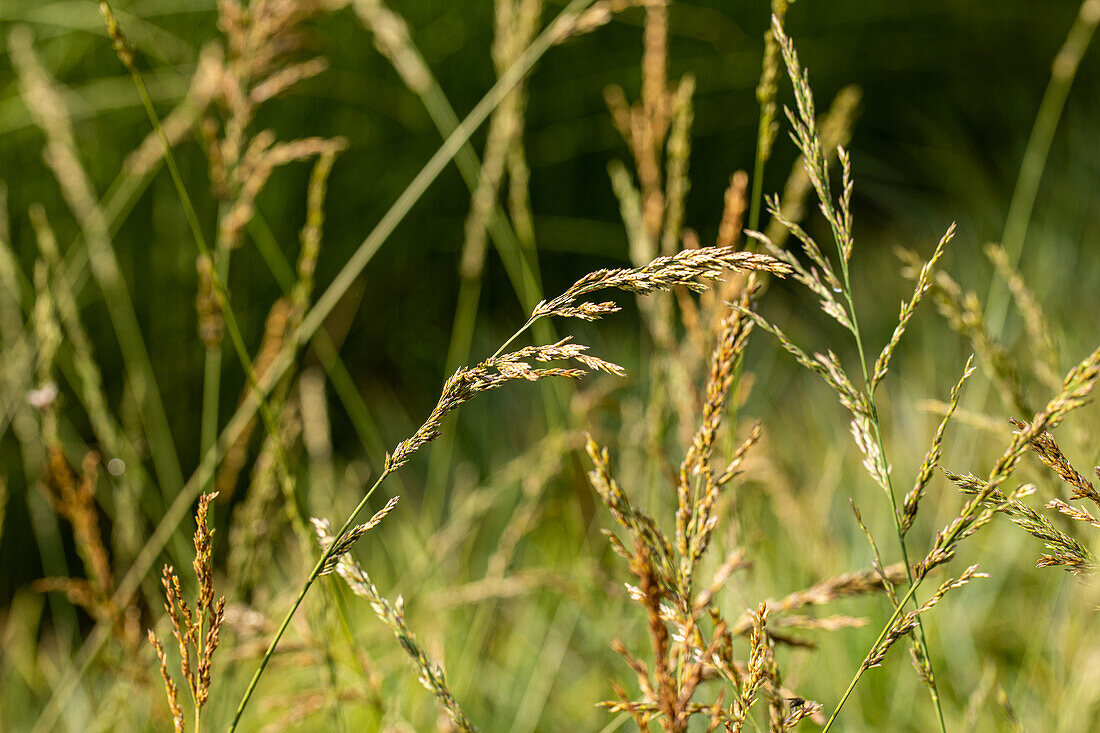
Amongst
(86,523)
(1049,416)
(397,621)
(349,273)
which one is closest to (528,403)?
(349,273)

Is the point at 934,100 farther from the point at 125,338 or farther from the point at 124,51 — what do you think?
the point at 124,51

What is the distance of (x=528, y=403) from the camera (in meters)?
2.81

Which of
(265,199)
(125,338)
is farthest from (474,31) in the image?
(125,338)

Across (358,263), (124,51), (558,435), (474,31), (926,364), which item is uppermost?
(474,31)

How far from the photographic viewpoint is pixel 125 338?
235 centimetres

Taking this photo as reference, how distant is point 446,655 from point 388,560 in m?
0.60

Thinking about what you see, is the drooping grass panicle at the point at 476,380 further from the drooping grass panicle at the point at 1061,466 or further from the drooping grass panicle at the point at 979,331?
the drooping grass panicle at the point at 979,331

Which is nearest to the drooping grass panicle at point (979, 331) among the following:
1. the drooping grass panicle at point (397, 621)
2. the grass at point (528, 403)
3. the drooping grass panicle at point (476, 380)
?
the grass at point (528, 403)

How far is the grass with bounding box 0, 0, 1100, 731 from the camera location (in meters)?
0.62

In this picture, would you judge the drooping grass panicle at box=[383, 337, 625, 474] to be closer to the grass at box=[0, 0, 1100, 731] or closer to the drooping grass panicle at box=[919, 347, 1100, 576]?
the grass at box=[0, 0, 1100, 731]

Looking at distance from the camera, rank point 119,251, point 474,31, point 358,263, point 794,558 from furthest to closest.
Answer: point 474,31
point 119,251
point 794,558
point 358,263

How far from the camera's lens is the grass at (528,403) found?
625 mm

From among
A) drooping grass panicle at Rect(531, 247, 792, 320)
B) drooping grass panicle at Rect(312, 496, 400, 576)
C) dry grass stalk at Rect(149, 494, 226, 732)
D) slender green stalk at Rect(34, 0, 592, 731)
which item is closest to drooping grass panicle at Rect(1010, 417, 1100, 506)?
drooping grass panicle at Rect(531, 247, 792, 320)

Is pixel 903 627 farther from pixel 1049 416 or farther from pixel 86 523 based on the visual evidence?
pixel 86 523
